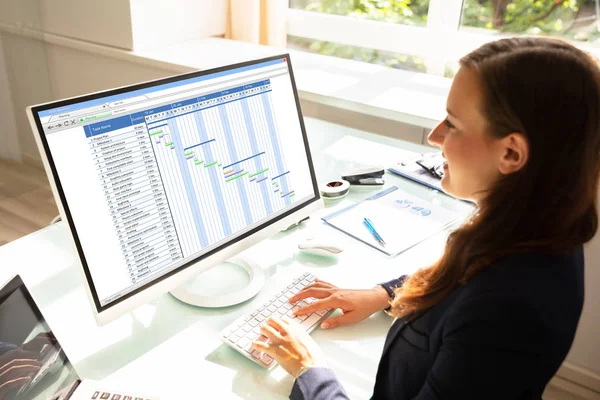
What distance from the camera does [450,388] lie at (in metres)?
0.69

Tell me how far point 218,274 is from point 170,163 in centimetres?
31

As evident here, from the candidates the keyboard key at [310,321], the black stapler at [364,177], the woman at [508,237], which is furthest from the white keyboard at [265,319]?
the black stapler at [364,177]

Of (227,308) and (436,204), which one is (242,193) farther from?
(436,204)

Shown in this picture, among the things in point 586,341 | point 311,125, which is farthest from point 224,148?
point 586,341

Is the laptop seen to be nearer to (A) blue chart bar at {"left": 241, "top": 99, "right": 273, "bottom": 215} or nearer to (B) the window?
(A) blue chart bar at {"left": 241, "top": 99, "right": 273, "bottom": 215}

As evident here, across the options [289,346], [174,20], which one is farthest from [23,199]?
[289,346]

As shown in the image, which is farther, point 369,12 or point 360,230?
point 369,12

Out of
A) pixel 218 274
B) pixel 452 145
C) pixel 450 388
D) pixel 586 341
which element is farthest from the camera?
pixel 586 341

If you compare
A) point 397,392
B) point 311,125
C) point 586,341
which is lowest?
point 586,341

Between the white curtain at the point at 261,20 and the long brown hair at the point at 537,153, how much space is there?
2039mm

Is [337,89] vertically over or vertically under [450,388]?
over

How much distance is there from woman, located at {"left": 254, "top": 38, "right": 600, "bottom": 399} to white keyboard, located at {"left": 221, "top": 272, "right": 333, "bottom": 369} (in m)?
0.11

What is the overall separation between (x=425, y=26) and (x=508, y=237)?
6.29ft

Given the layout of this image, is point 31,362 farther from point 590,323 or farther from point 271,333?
point 590,323
